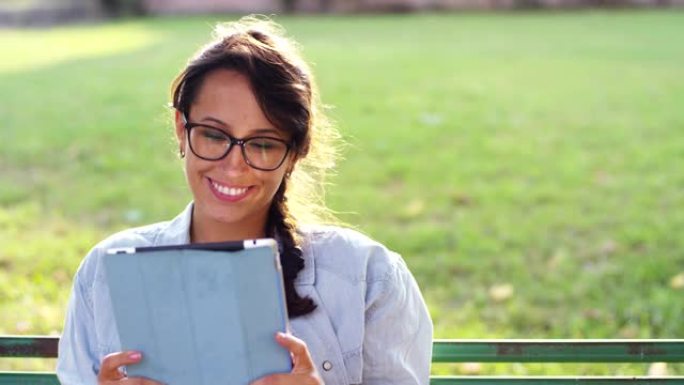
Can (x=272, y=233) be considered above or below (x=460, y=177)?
above

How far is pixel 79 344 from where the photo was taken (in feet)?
7.32

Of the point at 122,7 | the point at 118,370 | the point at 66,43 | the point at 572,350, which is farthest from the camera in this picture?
the point at 122,7

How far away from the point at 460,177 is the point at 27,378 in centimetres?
449

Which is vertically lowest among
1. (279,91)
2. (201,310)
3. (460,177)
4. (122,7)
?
(122,7)

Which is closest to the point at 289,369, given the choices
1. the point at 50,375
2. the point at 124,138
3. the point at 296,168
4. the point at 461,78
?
the point at 296,168

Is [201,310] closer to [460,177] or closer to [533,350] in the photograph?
[533,350]

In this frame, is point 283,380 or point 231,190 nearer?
point 283,380

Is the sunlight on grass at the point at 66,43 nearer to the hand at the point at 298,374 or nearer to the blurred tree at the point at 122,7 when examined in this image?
the blurred tree at the point at 122,7

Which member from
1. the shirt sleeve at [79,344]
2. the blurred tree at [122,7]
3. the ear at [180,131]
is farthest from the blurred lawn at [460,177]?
the blurred tree at [122,7]

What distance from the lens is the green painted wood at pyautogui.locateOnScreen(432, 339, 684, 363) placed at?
2.52 meters

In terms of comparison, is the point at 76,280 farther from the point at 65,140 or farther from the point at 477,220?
the point at 65,140

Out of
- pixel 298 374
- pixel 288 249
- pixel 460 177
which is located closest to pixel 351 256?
pixel 288 249

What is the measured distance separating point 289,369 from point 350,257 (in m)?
0.37

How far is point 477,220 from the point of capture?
597 centimetres
